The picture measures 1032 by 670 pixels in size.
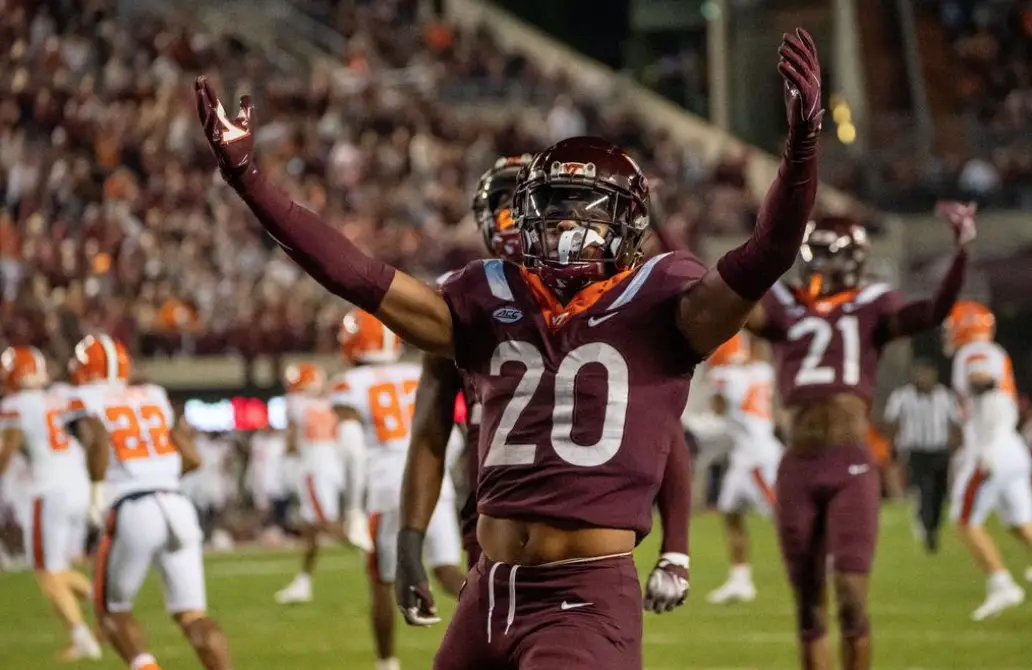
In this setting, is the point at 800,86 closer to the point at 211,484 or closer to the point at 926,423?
the point at 926,423

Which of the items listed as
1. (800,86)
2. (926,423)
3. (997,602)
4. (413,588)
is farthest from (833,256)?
(926,423)

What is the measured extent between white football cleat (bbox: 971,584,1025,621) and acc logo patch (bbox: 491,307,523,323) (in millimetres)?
7636

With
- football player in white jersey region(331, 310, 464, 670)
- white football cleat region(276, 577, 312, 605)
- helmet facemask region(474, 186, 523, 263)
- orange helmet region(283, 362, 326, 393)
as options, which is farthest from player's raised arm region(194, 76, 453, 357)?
orange helmet region(283, 362, 326, 393)

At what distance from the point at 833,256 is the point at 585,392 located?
3576 millimetres

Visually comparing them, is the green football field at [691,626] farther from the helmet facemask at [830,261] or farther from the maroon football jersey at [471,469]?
the maroon football jersey at [471,469]

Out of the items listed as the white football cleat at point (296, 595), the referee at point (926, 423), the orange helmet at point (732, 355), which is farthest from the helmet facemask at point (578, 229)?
the referee at point (926, 423)

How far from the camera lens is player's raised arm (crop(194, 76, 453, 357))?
3.65m

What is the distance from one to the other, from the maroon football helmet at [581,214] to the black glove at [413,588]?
3.08 feet

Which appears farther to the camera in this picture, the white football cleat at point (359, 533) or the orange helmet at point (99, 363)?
the white football cleat at point (359, 533)

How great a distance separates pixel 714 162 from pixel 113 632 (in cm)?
1881

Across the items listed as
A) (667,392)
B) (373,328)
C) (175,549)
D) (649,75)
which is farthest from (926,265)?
(667,392)

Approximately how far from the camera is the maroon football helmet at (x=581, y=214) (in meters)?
3.88

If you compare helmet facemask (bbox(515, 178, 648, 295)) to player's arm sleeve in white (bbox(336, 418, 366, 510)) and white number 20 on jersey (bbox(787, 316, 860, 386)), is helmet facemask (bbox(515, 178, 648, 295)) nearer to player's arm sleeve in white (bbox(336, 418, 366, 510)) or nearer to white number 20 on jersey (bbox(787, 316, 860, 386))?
white number 20 on jersey (bbox(787, 316, 860, 386))

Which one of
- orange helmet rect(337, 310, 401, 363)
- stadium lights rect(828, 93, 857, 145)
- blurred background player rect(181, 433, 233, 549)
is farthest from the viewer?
stadium lights rect(828, 93, 857, 145)
